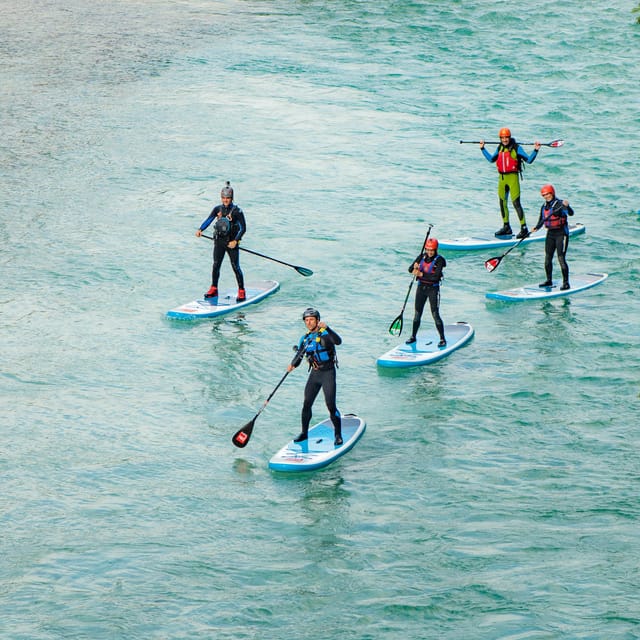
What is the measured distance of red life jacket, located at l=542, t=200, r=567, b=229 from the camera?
23609 millimetres

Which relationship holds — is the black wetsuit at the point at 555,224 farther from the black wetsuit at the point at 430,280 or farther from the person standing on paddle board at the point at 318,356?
the person standing on paddle board at the point at 318,356

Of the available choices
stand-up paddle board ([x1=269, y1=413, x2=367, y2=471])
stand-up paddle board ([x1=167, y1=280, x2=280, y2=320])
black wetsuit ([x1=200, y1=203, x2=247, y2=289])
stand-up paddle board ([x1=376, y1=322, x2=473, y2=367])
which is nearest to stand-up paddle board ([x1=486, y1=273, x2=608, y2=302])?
stand-up paddle board ([x1=376, y1=322, x2=473, y2=367])

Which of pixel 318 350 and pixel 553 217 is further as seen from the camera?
pixel 553 217

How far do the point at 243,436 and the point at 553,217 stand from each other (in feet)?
31.2

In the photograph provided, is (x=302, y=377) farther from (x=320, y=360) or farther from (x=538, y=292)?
(x=538, y=292)

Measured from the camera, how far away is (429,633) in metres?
14.4

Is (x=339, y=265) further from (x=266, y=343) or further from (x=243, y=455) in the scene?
(x=243, y=455)

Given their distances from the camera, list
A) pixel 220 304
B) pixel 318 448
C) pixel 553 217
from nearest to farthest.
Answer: pixel 318 448
pixel 553 217
pixel 220 304

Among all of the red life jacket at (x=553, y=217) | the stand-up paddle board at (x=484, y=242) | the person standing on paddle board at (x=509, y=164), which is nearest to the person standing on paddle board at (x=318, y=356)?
the red life jacket at (x=553, y=217)

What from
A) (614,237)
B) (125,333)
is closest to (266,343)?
(125,333)

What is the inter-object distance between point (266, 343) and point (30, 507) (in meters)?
7.07

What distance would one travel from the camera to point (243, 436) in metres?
17.6

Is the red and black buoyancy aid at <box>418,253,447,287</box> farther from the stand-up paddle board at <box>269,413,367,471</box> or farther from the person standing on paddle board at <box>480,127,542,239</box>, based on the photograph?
the person standing on paddle board at <box>480,127,542,239</box>

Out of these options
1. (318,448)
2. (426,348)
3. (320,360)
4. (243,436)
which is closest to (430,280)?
(426,348)
